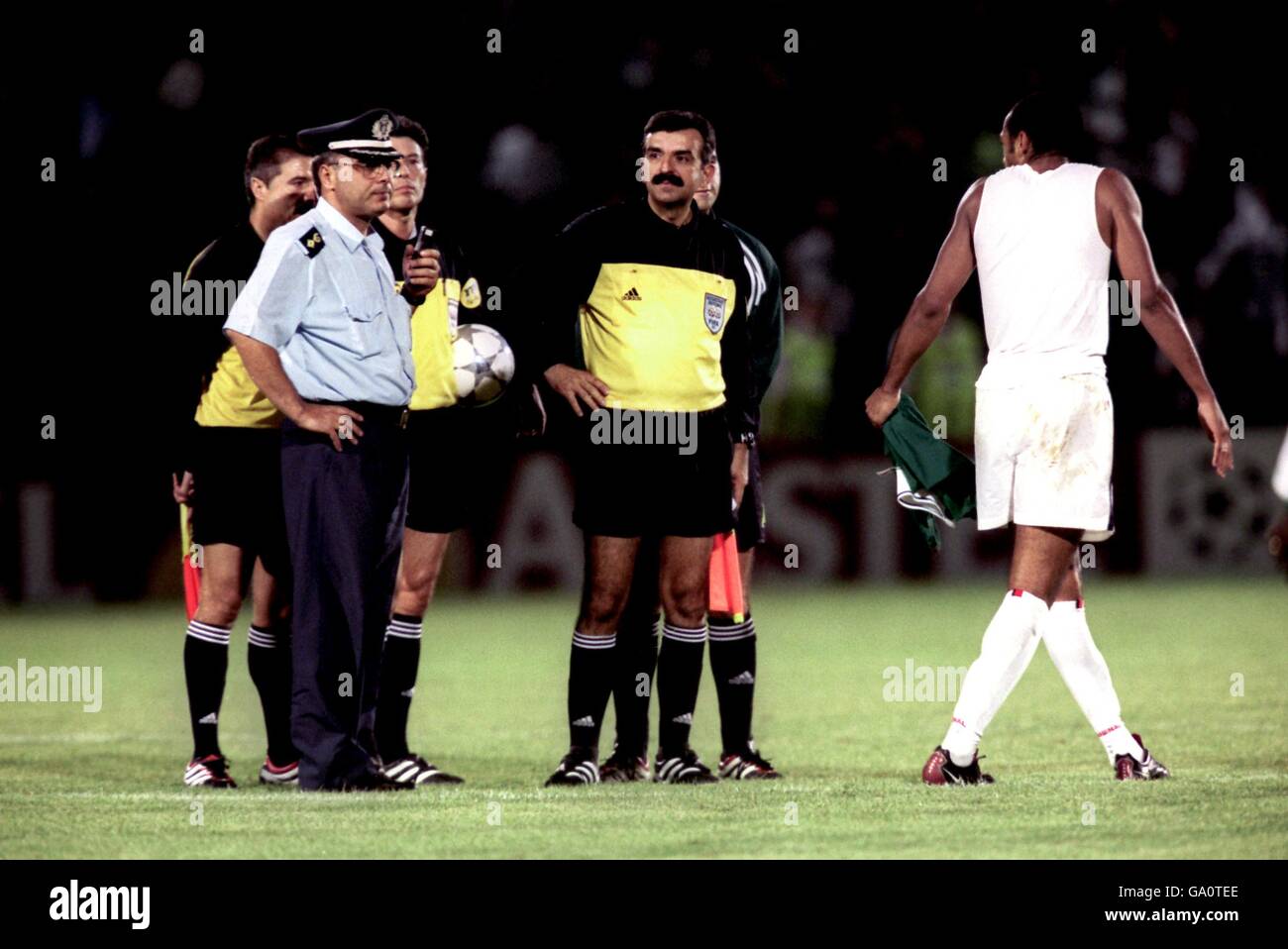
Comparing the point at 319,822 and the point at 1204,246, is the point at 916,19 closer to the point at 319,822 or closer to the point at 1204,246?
the point at 1204,246

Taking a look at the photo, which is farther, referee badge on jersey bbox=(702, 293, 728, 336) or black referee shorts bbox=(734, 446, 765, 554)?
black referee shorts bbox=(734, 446, 765, 554)

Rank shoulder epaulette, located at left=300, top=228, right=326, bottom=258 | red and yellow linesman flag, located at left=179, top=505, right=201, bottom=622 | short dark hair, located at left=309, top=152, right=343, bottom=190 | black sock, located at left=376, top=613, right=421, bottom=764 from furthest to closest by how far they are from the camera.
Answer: red and yellow linesman flag, located at left=179, top=505, right=201, bottom=622 → black sock, located at left=376, top=613, right=421, bottom=764 → short dark hair, located at left=309, top=152, right=343, bottom=190 → shoulder epaulette, located at left=300, top=228, right=326, bottom=258

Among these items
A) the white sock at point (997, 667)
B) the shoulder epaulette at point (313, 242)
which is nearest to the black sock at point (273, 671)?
the shoulder epaulette at point (313, 242)

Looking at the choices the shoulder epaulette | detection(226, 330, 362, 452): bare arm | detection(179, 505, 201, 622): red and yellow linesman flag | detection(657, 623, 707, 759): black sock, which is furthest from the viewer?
detection(179, 505, 201, 622): red and yellow linesman flag

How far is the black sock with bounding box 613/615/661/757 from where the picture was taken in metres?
8.53

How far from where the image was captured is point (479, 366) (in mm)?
8609

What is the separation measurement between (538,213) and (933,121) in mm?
4025

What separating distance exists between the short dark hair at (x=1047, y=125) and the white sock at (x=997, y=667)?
5.16 feet

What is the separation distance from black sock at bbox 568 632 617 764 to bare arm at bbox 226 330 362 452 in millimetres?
1245

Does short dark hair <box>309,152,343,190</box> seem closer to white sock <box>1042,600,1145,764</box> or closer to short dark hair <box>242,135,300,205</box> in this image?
short dark hair <box>242,135,300,205</box>

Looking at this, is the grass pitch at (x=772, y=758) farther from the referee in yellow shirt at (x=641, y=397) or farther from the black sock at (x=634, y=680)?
the referee in yellow shirt at (x=641, y=397)

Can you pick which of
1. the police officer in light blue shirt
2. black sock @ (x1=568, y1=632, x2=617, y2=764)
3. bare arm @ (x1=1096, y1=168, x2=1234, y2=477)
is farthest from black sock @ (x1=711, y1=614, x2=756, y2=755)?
bare arm @ (x1=1096, y1=168, x2=1234, y2=477)

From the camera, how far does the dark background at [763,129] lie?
2136cm

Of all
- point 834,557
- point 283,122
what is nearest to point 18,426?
point 283,122
